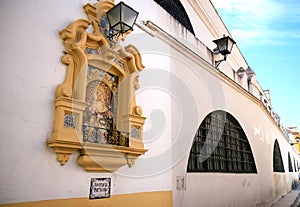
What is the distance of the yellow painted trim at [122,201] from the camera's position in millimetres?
2659

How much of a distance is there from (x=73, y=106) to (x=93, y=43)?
3.22 ft

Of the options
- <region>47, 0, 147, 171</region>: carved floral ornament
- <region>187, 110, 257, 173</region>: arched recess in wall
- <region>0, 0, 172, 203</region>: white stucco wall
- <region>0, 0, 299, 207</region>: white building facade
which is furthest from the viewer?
<region>187, 110, 257, 173</region>: arched recess in wall

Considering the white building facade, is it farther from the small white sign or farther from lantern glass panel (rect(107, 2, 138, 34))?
lantern glass panel (rect(107, 2, 138, 34))

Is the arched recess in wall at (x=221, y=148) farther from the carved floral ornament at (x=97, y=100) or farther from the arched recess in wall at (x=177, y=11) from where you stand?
the arched recess in wall at (x=177, y=11)

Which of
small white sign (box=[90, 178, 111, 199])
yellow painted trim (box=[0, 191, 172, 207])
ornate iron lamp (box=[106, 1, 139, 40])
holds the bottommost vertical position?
yellow painted trim (box=[0, 191, 172, 207])

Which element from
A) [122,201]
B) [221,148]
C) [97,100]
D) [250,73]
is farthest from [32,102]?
[250,73]

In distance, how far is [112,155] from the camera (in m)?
3.31

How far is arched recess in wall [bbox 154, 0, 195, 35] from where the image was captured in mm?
7766

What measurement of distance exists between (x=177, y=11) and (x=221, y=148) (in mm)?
4717

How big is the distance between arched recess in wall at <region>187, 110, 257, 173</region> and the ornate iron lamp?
3222 mm

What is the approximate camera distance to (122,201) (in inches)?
137

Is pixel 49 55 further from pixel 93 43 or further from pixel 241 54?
pixel 241 54

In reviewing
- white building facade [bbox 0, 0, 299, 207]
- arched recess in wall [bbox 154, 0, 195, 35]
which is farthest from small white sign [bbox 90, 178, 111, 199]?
arched recess in wall [bbox 154, 0, 195, 35]

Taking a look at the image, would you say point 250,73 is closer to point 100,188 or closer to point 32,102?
point 100,188
